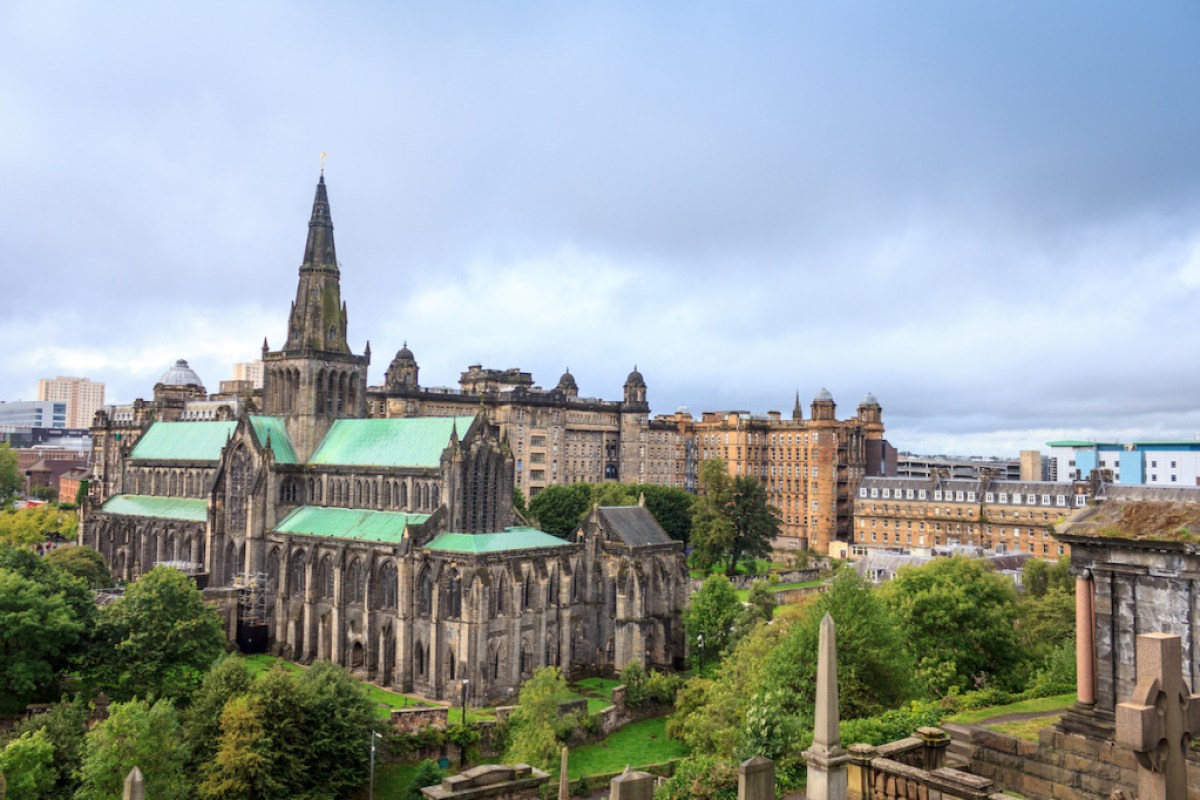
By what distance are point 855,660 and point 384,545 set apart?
36.1 m

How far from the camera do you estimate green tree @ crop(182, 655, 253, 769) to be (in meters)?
39.8

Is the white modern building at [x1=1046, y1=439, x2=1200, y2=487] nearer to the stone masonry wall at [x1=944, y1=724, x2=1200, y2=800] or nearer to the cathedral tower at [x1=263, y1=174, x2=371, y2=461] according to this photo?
the cathedral tower at [x1=263, y1=174, x2=371, y2=461]

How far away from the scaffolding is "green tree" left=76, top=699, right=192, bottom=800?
33.4m

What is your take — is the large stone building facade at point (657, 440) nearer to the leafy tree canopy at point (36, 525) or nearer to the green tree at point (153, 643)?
the leafy tree canopy at point (36, 525)

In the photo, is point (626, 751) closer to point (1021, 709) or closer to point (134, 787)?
point (1021, 709)

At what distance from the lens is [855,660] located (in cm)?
3938

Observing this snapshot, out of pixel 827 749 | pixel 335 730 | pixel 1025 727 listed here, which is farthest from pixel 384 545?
pixel 827 749

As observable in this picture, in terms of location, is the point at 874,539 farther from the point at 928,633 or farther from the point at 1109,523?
the point at 1109,523

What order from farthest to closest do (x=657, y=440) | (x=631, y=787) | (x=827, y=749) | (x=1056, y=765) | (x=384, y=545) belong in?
(x=657, y=440) < (x=384, y=545) < (x=1056, y=765) < (x=827, y=749) < (x=631, y=787)

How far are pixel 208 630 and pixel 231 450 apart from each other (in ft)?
97.7

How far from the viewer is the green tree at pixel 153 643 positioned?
1859 inches

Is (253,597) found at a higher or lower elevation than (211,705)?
higher

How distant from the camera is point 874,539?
5094 inches

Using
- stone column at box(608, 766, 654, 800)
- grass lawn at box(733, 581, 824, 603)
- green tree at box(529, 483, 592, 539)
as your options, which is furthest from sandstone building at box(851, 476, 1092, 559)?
stone column at box(608, 766, 654, 800)
